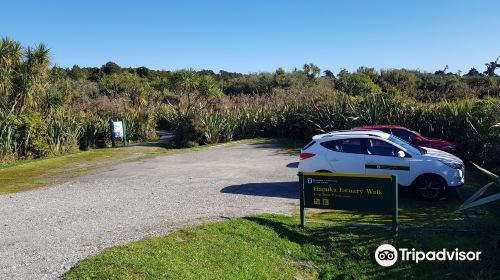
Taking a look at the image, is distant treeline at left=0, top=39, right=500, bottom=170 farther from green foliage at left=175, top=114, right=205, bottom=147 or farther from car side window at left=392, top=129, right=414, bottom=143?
car side window at left=392, top=129, right=414, bottom=143

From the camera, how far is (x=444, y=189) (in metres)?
10.9

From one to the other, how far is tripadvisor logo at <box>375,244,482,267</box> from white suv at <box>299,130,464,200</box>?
3.94m

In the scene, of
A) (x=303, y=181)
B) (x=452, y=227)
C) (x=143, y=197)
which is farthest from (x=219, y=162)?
(x=452, y=227)

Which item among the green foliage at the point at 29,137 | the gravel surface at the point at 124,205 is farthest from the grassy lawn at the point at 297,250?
the green foliage at the point at 29,137

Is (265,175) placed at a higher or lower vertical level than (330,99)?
lower

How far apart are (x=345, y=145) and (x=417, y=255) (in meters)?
4.75

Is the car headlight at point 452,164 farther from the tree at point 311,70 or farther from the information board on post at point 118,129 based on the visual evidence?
the tree at point 311,70

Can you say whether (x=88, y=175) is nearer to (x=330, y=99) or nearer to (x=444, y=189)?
(x=444, y=189)

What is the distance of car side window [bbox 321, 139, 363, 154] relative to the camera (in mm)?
11594

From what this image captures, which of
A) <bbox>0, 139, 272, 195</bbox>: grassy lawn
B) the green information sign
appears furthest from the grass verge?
<bbox>0, 139, 272, 195</bbox>: grassy lawn

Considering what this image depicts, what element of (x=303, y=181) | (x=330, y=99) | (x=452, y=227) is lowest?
(x=452, y=227)

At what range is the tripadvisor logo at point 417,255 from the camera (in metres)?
7.09

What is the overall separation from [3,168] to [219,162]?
8.24 m

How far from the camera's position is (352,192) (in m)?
8.51
